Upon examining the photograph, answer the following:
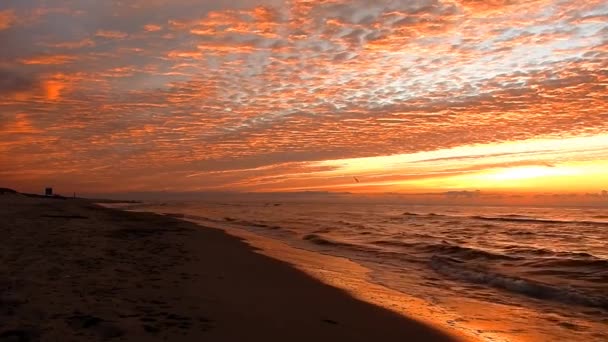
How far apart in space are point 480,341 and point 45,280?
7.20 m

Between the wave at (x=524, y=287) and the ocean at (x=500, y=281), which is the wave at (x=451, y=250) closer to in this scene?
the ocean at (x=500, y=281)

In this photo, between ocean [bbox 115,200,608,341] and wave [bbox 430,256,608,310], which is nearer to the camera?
ocean [bbox 115,200,608,341]

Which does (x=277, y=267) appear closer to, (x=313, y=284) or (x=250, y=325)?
(x=313, y=284)

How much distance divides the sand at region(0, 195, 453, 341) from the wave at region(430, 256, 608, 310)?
562cm

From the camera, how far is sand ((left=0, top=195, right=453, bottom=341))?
18.5 feet

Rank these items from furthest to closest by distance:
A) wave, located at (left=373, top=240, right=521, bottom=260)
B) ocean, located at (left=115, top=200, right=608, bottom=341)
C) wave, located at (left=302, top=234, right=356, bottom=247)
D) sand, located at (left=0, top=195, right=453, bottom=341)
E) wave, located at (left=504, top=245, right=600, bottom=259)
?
A: wave, located at (left=302, top=234, right=356, bottom=247) → wave, located at (left=504, top=245, right=600, bottom=259) → wave, located at (left=373, top=240, right=521, bottom=260) → ocean, located at (left=115, top=200, right=608, bottom=341) → sand, located at (left=0, top=195, right=453, bottom=341)

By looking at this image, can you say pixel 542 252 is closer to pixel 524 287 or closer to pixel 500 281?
pixel 500 281

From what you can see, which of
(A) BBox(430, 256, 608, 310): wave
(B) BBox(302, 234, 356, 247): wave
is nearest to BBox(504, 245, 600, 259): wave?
(A) BBox(430, 256, 608, 310): wave

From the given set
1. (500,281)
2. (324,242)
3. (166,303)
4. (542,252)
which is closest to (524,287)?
(500,281)

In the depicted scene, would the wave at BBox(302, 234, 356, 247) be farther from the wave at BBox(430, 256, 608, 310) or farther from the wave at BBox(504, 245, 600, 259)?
the wave at BBox(504, 245, 600, 259)

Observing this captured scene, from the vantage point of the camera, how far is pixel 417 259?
17938 millimetres

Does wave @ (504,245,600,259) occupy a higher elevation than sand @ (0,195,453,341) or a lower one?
lower

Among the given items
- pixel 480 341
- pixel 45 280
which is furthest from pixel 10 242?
pixel 480 341

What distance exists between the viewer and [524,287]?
12.5 metres
